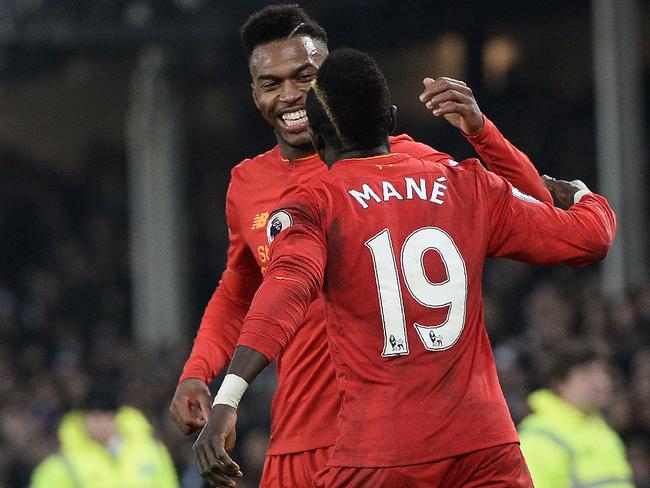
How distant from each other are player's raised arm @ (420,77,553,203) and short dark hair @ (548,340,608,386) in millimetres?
2708

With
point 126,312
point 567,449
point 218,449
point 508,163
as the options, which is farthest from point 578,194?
point 126,312

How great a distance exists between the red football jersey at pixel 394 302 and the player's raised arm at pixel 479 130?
1.16 ft

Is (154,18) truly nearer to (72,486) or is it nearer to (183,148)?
(183,148)

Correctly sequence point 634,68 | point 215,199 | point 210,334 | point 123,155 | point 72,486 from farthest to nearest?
point 123,155 → point 215,199 → point 634,68 → point 72,486 → point 210,334

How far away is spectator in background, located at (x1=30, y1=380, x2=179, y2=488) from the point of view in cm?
866

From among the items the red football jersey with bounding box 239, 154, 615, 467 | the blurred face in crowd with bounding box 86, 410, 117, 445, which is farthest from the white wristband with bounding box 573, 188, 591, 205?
the blurred face in crowd with bounding box 86, 410, 117, 445

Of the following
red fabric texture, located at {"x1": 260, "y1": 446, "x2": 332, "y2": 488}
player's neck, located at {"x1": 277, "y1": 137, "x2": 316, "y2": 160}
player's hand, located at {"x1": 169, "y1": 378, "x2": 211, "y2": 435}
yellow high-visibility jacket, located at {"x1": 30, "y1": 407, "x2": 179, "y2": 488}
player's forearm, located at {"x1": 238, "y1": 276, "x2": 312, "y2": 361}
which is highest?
player's neck, located at {"x1": 277, "y1": 137, "x2": 316, "y2": 160}

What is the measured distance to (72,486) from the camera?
8.59m

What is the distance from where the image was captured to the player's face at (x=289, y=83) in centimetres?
477

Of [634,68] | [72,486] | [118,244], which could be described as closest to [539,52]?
[634,68]

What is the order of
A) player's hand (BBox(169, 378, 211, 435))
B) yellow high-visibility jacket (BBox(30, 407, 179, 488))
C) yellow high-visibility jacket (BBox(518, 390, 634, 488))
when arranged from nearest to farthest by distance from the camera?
player's hand (BBox(169, 378, 211, 435)) → yellow high-visibility jacket (BBox(518, 390, 634, 488)) → yellow high-visibility jacket (BBox(30, 407, 179, 488))

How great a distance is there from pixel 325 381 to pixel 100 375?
10.6 meters

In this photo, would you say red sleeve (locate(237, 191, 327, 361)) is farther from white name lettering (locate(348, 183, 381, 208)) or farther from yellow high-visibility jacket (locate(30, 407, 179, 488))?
yellow high-visibility jacket (locate(30, 407, 179, 488))

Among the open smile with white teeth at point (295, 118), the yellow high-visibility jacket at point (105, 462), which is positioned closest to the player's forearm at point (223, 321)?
the open smile with white teeth at point (295, 118)
